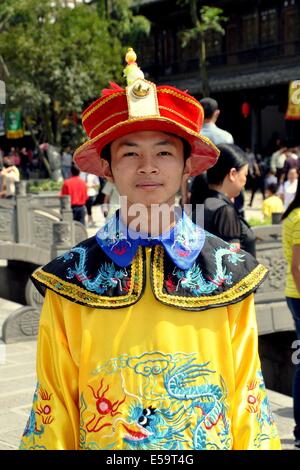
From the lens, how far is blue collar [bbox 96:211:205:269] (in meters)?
2.61

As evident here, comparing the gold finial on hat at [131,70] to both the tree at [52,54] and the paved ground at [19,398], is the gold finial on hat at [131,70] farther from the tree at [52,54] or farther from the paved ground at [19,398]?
the tree at [52,54]

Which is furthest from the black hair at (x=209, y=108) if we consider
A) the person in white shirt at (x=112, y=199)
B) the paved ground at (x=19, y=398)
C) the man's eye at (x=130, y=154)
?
the man's eye at (x=130, y=154)

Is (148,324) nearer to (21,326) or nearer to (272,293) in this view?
(272,293)

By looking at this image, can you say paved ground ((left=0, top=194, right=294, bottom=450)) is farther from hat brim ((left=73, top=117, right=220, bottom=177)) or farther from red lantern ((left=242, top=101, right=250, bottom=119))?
red lantern ((left=242, top=101, right=250, bottom=119))

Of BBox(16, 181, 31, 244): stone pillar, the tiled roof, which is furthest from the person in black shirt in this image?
the tiled roof

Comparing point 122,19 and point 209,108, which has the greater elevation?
point 122,19

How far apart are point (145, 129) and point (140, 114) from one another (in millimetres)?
61

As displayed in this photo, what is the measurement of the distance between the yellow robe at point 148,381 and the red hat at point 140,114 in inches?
20.9

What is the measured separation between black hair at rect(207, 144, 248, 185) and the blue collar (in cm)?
222

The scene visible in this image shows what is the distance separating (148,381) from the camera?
8.14 ft

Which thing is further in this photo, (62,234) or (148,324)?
(62,234)

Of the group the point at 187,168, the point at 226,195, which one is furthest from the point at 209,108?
the point at 187,168

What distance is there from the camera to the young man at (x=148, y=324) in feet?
8.14

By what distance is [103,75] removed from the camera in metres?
26.7
